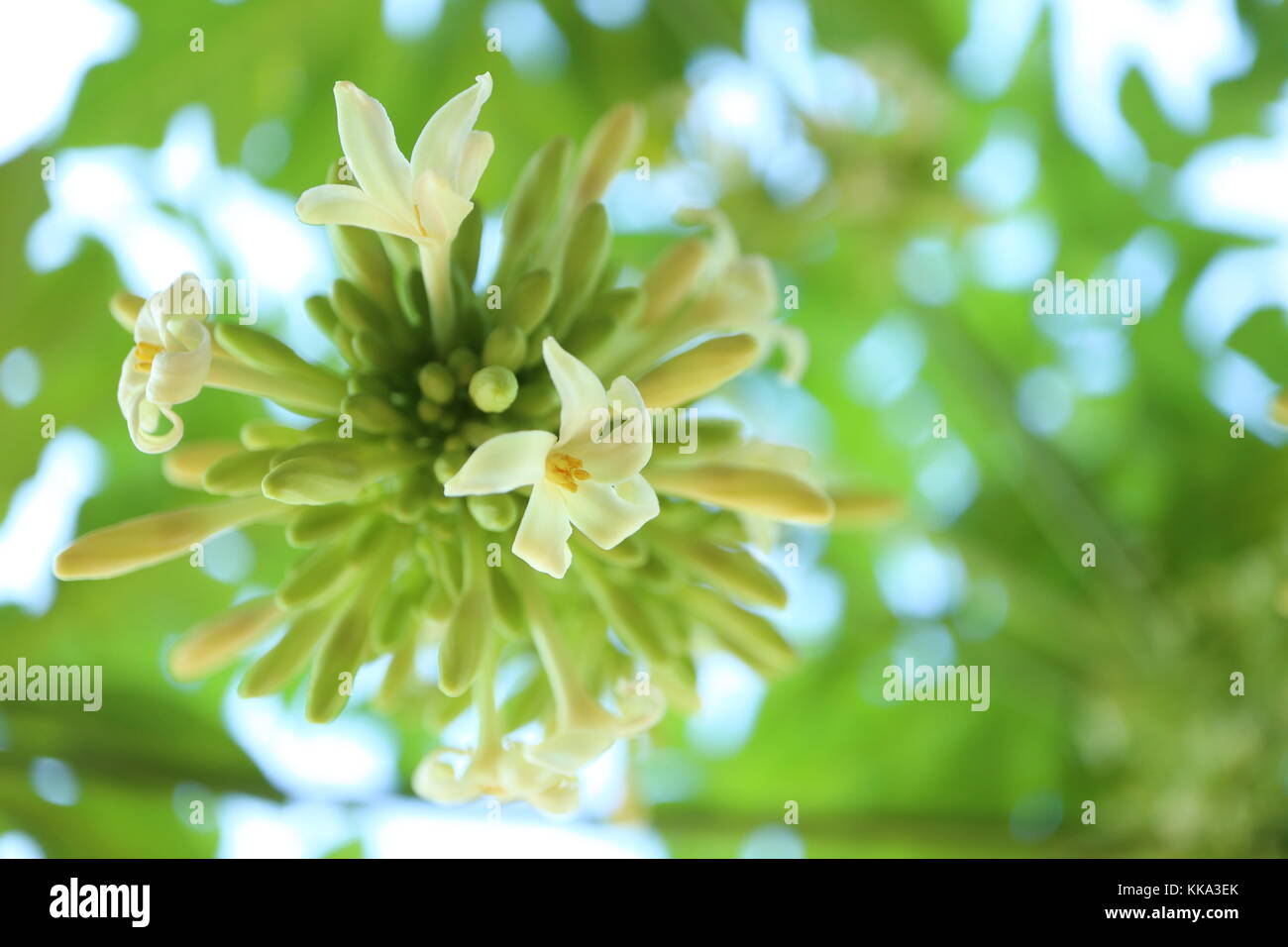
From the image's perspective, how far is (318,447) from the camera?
162cm

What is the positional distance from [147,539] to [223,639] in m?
0.24

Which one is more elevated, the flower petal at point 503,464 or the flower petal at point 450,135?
the flower petal at point 450,135

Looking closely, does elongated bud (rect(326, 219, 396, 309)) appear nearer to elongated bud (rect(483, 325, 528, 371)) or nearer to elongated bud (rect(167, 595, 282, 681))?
elongated bud (rect(483, 325, 528, 371))

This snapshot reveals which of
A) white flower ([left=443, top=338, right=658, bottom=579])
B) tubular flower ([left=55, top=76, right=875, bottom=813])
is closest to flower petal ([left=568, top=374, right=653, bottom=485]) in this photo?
white flower ([left=443, top=338, right=658, bottom=579])

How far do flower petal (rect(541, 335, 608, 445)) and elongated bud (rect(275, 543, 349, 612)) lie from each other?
23.8 inches

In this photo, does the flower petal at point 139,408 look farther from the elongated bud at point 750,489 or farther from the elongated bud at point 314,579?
the elongated bud at point 750,489

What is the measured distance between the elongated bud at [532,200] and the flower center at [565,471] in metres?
0.56

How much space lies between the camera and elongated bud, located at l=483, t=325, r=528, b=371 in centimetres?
167

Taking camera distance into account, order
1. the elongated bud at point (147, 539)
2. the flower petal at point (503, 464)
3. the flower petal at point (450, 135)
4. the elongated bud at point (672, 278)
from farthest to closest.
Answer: the elongated bud at point (672, 278), the elongated bud at point (147, 539), the flower petal at point (450, 135), the flower petal at point (503, 464)

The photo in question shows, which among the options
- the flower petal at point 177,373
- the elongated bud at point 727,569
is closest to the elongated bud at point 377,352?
the flower petal at point 177,373

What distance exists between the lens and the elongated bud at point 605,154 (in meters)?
1.89

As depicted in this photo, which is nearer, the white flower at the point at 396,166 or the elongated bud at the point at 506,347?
the white flower at the point at 396,166

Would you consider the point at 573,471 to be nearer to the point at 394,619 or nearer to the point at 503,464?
the point at 503,464
